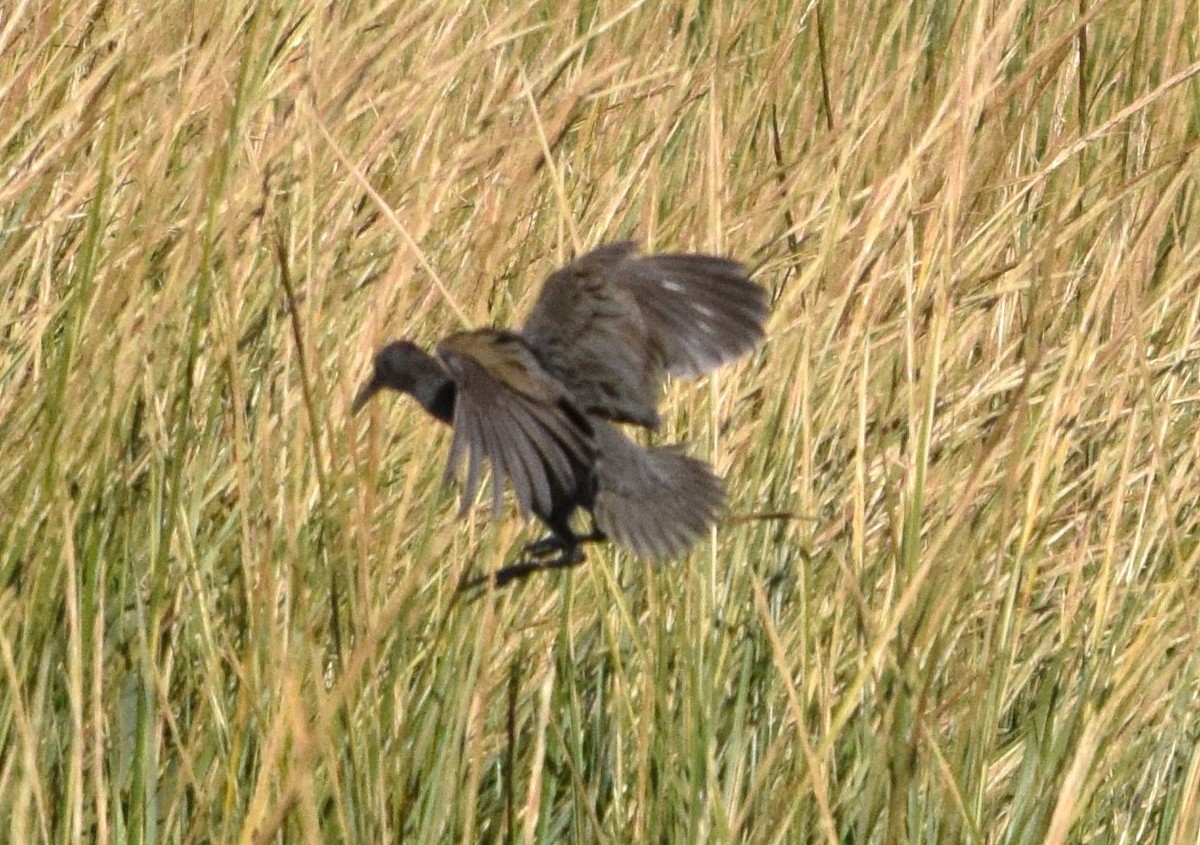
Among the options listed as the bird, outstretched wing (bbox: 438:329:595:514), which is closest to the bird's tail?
the bird

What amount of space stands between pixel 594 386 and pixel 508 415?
296mm

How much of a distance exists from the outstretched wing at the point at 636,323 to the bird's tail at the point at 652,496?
4 cm

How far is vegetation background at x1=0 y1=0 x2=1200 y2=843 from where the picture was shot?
1741mm

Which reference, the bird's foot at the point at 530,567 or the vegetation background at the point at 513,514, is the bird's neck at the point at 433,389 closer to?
the vegetation background at the point at 513,514

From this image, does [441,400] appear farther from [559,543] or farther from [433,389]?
[559,543]

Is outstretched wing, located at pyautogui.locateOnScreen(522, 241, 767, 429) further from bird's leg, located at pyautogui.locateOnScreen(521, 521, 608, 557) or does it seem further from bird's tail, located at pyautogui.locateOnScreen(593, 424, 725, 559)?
bird's leg, located at pyautogui.locateOnScreen(521, 521, 608, 557)

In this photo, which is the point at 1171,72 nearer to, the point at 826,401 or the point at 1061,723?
the point at 826,401

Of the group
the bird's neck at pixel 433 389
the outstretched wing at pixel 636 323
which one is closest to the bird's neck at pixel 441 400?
the bird's neck at pixel 433 389

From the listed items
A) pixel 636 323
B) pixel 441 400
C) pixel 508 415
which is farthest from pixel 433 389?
pixel 636 323

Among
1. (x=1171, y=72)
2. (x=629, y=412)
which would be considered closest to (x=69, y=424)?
(x=629, y=412)

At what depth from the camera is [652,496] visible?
1945 mm

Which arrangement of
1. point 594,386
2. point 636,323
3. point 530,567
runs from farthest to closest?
point 636,323 → point 594,386 → point 530,567

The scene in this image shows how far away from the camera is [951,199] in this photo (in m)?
1.99

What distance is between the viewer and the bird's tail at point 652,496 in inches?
75.6
